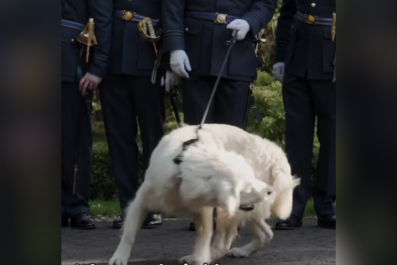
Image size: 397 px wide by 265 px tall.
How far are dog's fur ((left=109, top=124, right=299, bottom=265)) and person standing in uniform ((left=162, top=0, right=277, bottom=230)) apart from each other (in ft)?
3.08

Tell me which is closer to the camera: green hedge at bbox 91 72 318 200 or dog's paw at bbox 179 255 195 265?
dog's paw at bbox 179 255 195 265

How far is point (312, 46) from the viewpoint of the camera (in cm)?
618

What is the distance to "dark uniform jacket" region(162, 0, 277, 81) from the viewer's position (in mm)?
5752

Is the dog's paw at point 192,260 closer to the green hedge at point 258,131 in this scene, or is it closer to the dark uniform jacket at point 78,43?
the dark uniform jacket at point 78,43

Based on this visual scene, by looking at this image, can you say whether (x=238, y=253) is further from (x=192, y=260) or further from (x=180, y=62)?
(x=180, y=62)

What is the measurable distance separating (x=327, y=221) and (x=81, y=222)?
187 cm

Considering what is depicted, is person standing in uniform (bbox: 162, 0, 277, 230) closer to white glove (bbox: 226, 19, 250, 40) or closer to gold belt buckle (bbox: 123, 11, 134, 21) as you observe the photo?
white glove (bbox: 226, 19, 250, 40)

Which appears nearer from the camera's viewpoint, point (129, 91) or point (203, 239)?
point (203, 239)

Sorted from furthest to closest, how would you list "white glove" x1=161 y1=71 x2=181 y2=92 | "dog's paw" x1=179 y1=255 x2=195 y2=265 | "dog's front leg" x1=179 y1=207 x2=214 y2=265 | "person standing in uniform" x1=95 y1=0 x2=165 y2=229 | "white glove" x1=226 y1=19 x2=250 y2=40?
"person standing in uniform" x1=95 y1=0 x2=165 y2=229 → "white glove" x1=161 y1=71 x2=181 y2=92 → "white glove" x1=226 y1=19 x2=250 y2=40 → "dog's paw" x1=179 y1=255 x2=195 y2=265 → "dog's front leg" x1=179 y1=207 x2=214 y2=265

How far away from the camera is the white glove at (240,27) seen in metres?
5.62

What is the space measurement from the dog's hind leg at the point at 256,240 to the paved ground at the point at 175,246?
49 millimetres

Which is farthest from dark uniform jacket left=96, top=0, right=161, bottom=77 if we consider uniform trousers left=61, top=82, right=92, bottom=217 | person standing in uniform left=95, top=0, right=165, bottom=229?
uniform trousers left=61, top=82, right=92, bottom=217

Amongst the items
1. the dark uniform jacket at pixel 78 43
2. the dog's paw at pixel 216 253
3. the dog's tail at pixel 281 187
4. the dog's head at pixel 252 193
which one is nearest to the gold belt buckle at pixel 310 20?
the dark uniform jacket at pixel 78 43

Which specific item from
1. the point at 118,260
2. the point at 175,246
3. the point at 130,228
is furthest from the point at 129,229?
the point at 175,246
